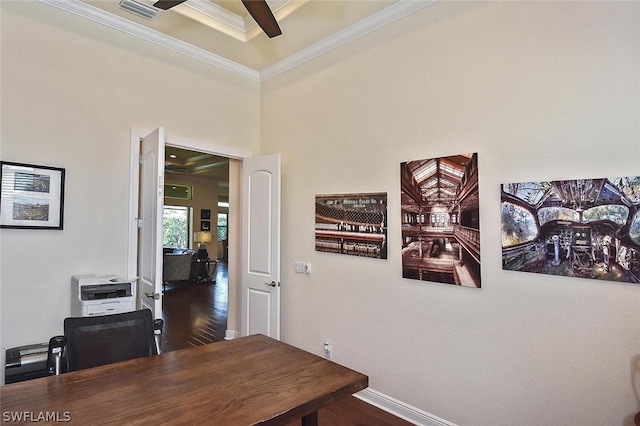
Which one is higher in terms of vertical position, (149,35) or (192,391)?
(149,35)

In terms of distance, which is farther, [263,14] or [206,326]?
[206,326]

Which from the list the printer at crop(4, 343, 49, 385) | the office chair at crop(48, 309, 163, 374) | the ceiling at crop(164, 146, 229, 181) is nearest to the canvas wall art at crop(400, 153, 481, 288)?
the office chair at crop(48, 309, 163, 374)

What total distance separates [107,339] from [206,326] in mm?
3275

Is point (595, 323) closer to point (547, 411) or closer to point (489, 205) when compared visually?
point (547, 411)

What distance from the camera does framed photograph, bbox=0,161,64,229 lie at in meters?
2.38

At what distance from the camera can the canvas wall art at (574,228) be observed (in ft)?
5.59

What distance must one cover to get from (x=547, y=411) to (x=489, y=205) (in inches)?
49.3

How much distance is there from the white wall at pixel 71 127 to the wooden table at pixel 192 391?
4.82ft

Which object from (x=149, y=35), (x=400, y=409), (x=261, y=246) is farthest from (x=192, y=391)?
(x=149, y=35)

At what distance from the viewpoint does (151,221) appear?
2734 millimetres

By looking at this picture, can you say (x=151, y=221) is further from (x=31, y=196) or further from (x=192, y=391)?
(x=192, y=391)

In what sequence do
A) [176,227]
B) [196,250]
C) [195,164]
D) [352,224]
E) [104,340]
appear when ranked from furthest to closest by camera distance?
[176,227]
[196,250]
[195,164]
[352,224]
[104,340]

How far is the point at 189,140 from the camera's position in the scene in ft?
11.0

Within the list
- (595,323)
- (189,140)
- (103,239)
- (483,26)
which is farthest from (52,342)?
(483,26)
